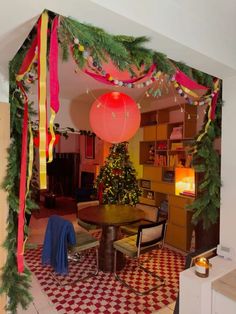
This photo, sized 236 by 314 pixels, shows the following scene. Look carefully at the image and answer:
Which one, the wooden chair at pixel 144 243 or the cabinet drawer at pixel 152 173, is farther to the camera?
the cabinet drawer at pixel 152 173

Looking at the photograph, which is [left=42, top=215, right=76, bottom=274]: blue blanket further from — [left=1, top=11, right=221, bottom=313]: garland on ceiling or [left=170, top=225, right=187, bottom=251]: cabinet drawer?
[left=170, top=225, right=187, bottom=251]: cabinet drawer

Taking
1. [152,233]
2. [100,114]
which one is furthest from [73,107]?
[152,233]

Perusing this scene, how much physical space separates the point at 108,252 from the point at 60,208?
4104mm

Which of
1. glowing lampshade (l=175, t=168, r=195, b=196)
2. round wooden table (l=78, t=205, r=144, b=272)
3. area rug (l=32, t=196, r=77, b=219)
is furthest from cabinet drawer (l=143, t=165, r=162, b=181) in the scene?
area rug (l=32, t=196, r=77, b=219)

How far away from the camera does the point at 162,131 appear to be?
430cm

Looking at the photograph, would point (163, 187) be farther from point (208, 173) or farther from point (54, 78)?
point (54, 78)

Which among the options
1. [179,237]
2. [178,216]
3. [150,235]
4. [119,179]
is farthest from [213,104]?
[119,179]

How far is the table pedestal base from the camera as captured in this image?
3.24 metres

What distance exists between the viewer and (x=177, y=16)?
1.18 m

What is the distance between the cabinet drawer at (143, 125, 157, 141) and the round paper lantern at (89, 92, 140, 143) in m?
2.50

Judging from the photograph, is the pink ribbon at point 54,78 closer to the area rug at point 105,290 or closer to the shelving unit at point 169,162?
the area rug at point 105,290

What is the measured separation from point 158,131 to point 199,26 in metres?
3.12

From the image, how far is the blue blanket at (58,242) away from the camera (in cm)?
271

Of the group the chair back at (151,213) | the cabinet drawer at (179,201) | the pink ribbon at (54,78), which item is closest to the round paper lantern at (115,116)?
the pink ribbon at (54,78)
